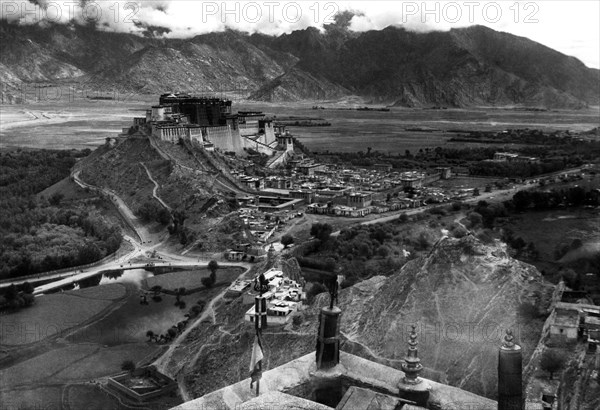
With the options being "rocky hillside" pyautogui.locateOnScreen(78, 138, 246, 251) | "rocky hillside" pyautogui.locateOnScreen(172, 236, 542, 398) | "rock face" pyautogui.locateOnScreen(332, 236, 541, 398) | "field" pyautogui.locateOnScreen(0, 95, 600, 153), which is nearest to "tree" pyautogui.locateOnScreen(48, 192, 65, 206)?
"rocky hillside" pyautogui.locateOnScreen(78, 138, 246, 251)

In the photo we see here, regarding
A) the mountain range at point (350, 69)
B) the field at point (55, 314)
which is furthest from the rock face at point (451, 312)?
the mountain range at point (350, 69)

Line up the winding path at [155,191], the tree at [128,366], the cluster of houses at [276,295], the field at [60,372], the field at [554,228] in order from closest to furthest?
the field at [60,372]
the tree at [128,366]
the cluster of houses at [276,295]
the field at [554,228]
the winding path at [155,191]

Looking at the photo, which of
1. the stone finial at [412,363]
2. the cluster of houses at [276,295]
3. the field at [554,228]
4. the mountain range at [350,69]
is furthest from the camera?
the mountain range at [350,69]

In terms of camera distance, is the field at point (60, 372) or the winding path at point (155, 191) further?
the winding path at point (155, 191)

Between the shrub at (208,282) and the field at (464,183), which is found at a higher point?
the field at (464,183)

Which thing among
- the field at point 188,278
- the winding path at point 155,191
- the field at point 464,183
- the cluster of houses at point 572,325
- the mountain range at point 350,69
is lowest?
the field at point 188,278

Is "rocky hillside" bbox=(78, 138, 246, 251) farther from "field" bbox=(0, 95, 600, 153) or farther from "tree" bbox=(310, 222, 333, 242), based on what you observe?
"field" bbox=(0, 95, 600, 153)

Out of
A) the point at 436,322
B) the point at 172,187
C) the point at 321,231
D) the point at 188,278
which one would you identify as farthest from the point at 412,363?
the point at 172,187

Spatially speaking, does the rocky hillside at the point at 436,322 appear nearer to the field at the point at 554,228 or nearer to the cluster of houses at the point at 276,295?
the cluster of houses at the point at 276,295
